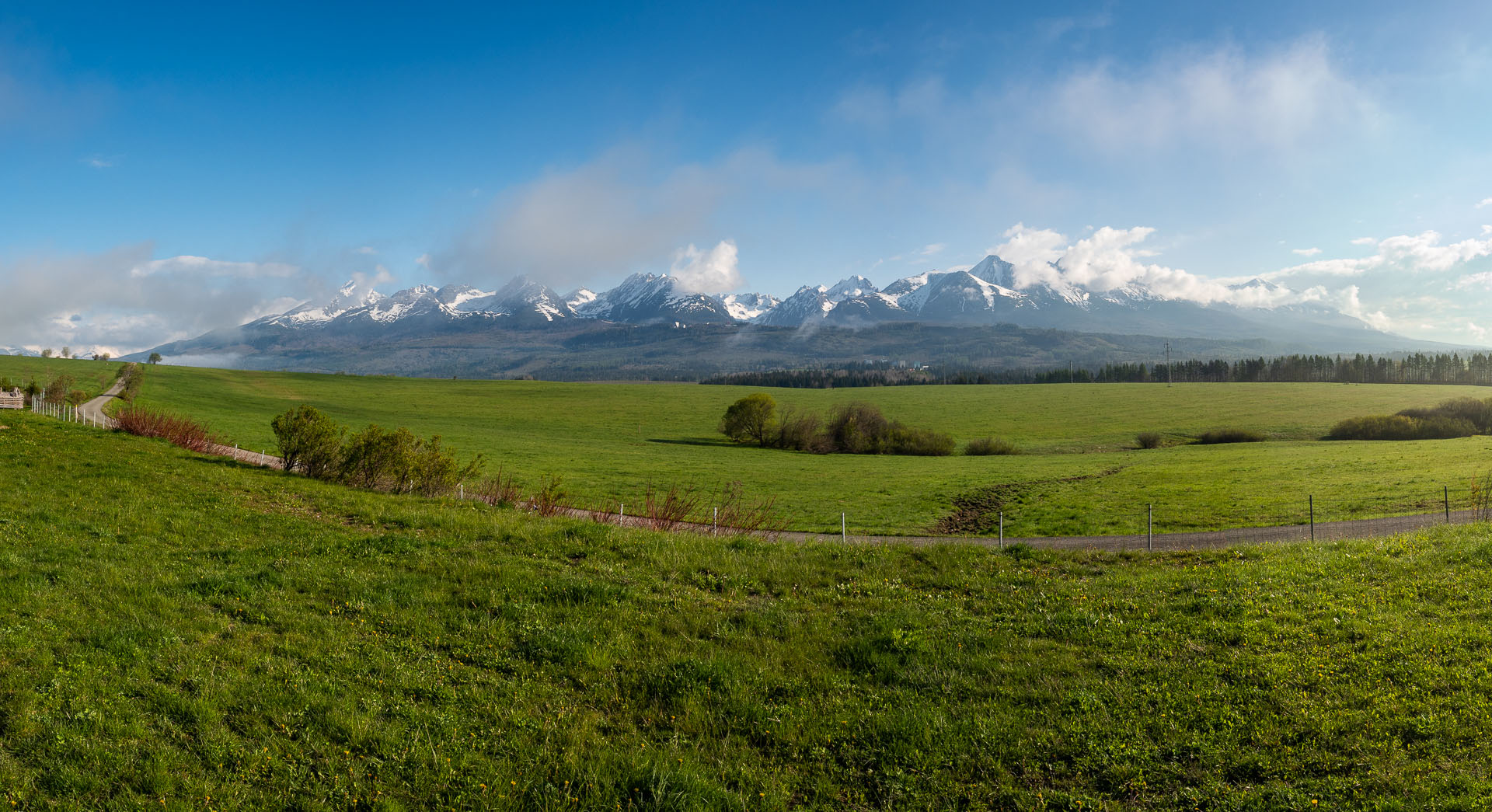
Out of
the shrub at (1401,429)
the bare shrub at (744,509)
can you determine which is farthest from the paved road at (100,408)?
the shrub at (1401,429)

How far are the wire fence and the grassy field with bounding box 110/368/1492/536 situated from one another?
0.94 ft

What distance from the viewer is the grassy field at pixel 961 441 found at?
37438mm

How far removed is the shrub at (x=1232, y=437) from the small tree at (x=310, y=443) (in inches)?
3347

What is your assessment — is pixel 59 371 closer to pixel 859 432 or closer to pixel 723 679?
pixel 859 432

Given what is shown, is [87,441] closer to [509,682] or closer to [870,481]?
[509,682]

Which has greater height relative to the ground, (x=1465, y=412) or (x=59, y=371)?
(x=59, y=371)

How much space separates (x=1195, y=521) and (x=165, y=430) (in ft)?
161

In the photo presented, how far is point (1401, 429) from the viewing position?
72.7 metres

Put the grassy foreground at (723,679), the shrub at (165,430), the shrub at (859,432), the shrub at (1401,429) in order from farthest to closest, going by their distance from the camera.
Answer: the shrub at (859,432), the shrub at (1401,429), the shrub at (165,430), the grassy foreground at (723,679)

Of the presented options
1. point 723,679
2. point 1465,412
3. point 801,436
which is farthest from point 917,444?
point 723,679

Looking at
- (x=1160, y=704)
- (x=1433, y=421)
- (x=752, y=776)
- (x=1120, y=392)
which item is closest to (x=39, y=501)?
(x=752, y=776)

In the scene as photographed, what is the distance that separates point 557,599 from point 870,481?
43.9 meters

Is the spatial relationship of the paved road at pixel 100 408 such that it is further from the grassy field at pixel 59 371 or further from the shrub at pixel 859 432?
the shrub at pixel 859 432

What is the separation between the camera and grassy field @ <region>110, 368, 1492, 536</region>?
37.4 metres
